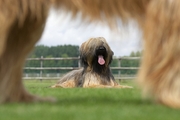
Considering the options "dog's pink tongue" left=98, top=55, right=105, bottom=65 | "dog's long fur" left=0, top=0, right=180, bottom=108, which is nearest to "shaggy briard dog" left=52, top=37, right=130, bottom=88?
"dog's pink tongue" left=98, top=55, right=105, bottom=65

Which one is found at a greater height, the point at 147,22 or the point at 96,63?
the point at 147,22

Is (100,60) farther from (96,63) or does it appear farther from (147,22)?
(147,22)

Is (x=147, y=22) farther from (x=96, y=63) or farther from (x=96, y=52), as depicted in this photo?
(x=96, y=63)

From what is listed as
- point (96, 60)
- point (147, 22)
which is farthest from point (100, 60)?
point (147, 22)

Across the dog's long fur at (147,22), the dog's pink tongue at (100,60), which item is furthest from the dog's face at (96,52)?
the dog's long fur at (147,22)

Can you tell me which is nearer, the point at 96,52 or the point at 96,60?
the point at 96,52

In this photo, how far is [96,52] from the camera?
810cm

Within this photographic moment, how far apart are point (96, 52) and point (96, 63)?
0.37 metres

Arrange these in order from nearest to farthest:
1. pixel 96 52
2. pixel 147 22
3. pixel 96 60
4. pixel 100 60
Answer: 1. pixel 147 22
2. pixel 96 52
3. pixel 100 60
4. pixel 96 60

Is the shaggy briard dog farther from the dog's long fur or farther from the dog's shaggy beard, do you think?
the dog's long fur

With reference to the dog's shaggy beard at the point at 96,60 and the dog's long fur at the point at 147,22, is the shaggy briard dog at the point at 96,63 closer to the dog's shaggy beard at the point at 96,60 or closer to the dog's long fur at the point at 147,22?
the dog's shaggy beard at the point at 96,60

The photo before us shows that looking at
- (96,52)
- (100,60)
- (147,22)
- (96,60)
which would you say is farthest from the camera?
(96,60)

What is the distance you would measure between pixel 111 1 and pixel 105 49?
5681 mm

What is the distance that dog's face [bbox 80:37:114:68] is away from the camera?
8.17m
